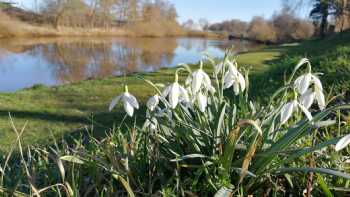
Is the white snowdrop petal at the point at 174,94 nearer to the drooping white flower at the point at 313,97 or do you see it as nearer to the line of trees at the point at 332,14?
the drooping white flower at the point at 313,97

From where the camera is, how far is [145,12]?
196 feet

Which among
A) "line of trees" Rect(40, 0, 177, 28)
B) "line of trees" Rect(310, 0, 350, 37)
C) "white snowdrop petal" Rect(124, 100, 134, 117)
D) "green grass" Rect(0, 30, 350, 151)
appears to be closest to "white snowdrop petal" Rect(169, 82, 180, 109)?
"white snowdrop petal" Rect(124, 100, 134, 117)

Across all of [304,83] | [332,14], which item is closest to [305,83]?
[304,83]

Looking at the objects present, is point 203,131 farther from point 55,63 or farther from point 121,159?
point 55,63

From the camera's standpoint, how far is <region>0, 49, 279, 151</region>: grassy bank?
18.1 ft

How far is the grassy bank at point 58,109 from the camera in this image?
5.51 meters

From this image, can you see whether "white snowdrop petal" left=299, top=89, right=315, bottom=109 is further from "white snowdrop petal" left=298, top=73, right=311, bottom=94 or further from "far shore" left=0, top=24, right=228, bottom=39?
"far shore" left=0, top=24, right=228, bottom=39

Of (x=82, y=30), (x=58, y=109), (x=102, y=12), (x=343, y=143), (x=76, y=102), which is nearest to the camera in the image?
(x=343, y=143)

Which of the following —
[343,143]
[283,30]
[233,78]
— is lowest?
[343,143]

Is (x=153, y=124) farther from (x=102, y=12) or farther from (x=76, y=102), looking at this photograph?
(x=102, y=12)

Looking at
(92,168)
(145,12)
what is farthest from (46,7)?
(92,168)

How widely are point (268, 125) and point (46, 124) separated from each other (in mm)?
4824

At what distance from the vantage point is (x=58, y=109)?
22.7ft

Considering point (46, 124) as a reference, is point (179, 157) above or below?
above
